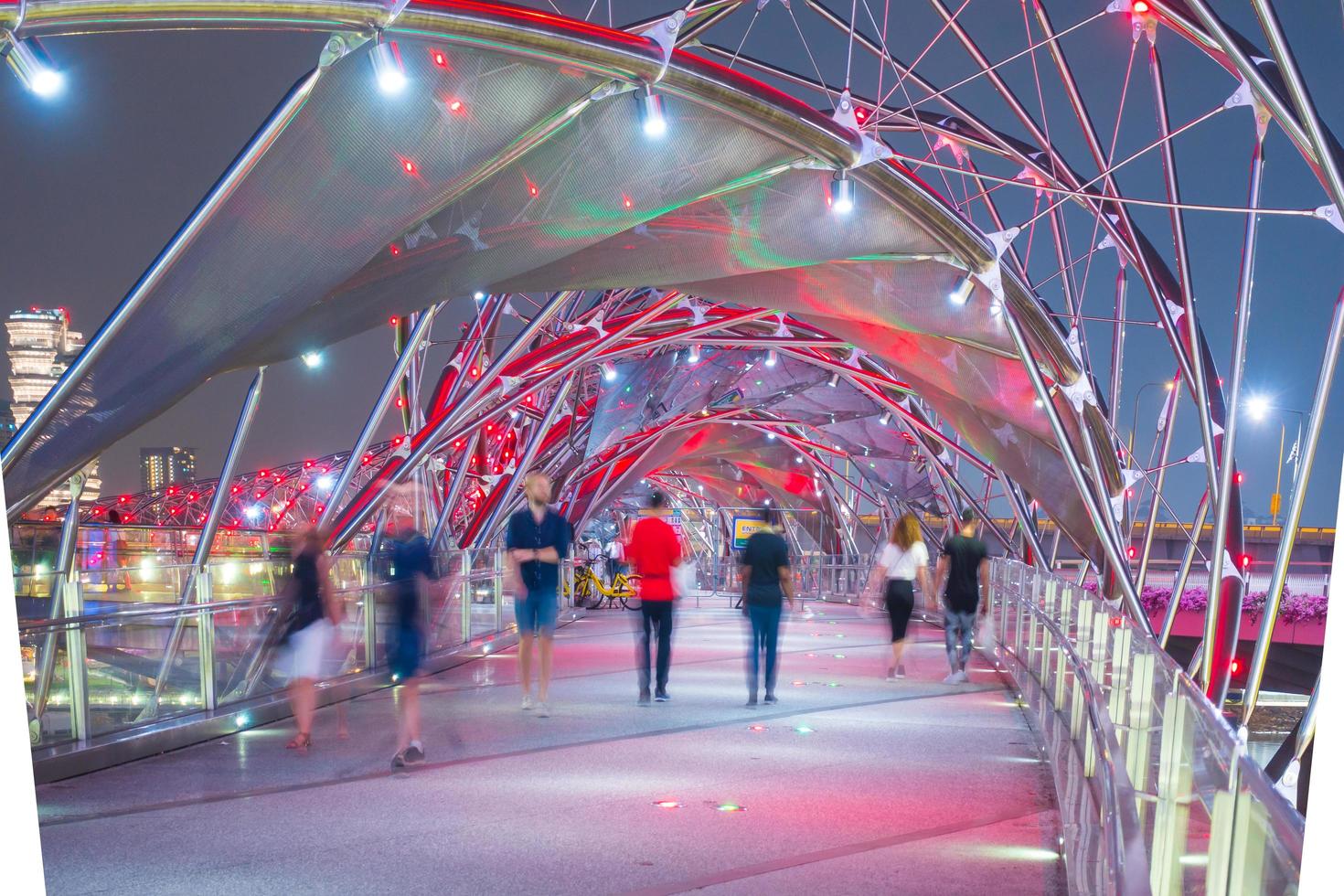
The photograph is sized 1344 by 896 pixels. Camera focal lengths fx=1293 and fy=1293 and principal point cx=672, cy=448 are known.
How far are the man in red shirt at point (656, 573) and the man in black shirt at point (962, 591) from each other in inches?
155

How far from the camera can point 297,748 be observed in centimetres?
984

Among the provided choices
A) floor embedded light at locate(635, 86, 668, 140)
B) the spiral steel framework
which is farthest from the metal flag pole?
floor embedded light at locate(635, 86, 668, 140)

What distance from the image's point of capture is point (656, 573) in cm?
1248

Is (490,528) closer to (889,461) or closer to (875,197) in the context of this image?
(889,461)

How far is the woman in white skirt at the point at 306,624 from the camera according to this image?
9.82 meters

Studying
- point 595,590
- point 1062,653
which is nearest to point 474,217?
point 1062,653

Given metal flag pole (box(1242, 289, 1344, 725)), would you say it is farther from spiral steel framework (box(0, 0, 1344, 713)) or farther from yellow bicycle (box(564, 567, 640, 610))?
yellow bicycle (box(564, 567, 640, 610))

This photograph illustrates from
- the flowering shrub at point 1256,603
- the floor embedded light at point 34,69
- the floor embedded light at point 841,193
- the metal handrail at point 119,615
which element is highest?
the floor embedded light at point 841,193

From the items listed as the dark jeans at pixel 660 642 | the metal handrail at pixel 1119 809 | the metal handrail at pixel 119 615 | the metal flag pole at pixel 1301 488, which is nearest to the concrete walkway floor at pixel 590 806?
the dark jeans at pixel 660 642

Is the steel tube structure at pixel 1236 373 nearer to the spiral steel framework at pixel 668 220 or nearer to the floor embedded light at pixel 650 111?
the spiral steel framework at pixel 668 220

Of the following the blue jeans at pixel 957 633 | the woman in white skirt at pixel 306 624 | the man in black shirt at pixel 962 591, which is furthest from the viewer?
the blue jeans at pixel 957 633

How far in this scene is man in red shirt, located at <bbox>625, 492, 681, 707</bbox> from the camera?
12.3 meters

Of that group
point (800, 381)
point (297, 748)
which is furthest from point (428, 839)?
point (800, 381)

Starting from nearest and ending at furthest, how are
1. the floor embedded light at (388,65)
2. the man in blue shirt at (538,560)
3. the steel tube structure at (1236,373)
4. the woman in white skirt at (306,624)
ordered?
the floor embedded light at (388,65) < the woman in white skirt at (306,624) < the man in blue shirt at (538,560) < the steel tube structure at (1236,373)
